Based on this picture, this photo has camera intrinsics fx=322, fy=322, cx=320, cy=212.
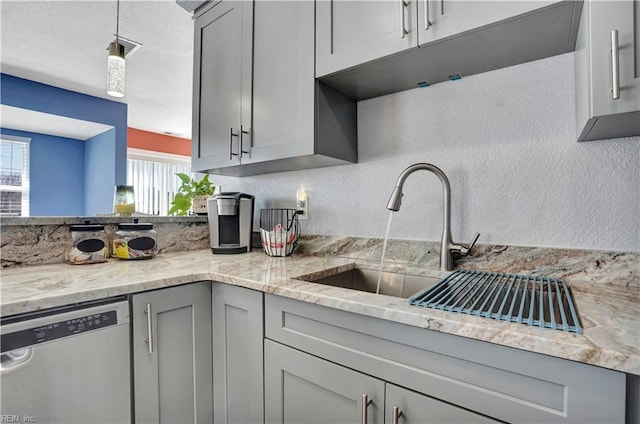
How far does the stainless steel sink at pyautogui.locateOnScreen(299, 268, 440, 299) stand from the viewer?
4.17 ft

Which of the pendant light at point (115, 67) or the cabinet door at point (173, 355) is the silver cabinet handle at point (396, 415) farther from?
the pendant light at point (115, 67)

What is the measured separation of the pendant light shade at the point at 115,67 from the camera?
5.24 feet

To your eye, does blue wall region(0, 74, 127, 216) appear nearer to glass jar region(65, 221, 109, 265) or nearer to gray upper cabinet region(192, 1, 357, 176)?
gray upper cabinet region(192, 1, 357, 176)

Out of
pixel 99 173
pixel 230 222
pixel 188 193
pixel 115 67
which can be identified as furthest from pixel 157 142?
pixel 230 222

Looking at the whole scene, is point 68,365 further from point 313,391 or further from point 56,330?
point 313,391

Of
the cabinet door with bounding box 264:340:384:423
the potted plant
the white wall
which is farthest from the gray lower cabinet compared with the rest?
the potted plant

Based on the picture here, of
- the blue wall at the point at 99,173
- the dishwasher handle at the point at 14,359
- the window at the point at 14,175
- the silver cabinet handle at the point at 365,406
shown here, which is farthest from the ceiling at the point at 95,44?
the silver cabinet handle at the point at 365,406

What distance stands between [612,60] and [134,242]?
1.75 m

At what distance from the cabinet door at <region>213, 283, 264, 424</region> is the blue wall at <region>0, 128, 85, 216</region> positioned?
496 centimetres

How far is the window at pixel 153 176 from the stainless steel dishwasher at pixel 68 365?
513 cm

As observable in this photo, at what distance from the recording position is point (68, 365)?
2.92 ft

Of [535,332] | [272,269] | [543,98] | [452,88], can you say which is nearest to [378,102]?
[452,88]

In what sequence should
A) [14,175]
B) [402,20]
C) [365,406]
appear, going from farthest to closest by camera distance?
[14,175] < [402,20] < [365,406]

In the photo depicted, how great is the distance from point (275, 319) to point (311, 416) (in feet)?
0.95
